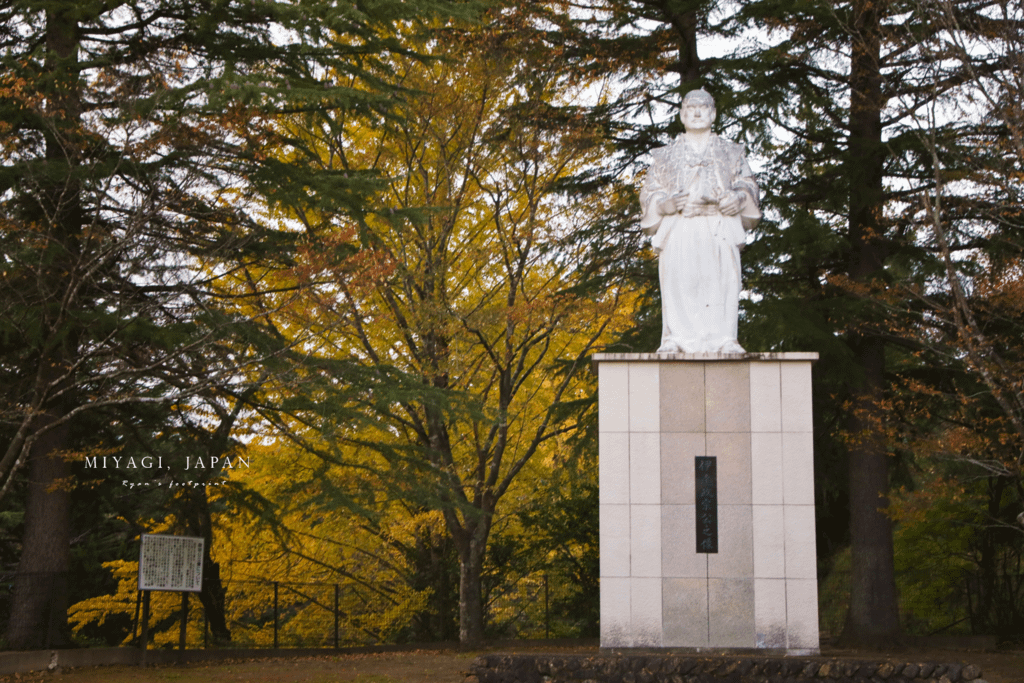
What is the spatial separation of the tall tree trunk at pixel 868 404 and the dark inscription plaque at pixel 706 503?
5055mm

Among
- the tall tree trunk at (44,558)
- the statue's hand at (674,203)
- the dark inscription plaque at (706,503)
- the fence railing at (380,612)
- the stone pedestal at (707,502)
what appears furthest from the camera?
the fence railing at (380,612)

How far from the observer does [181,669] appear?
39.6ft

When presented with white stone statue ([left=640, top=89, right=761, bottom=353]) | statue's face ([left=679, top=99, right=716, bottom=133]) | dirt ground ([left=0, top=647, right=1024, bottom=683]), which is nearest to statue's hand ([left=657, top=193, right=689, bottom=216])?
white stone statue ([left=640, top=89, right=761, bottom=353])

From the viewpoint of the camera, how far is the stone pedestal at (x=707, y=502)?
27.5 ft

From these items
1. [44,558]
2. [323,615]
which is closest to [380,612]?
[323,615]

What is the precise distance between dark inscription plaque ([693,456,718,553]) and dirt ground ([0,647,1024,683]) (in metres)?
2.31

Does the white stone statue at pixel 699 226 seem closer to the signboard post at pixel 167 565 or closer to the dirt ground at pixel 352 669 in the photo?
the dirt ground at pixel 352 669

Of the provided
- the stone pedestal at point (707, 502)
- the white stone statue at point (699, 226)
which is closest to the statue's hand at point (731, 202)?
the white stone statue at point (699, 226)

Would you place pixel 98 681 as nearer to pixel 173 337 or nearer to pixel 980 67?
pixel 173 337

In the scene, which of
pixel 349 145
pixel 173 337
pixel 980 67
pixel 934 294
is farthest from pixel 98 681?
pixel 980 67

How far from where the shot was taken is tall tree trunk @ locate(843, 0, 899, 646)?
13.4 m

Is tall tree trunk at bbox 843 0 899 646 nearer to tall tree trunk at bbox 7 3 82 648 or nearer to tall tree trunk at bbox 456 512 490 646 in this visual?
tall tree trunk at bbox 456 512 490 646

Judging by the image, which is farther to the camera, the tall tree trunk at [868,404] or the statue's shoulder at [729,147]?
the tall tree trunk at [868,404]

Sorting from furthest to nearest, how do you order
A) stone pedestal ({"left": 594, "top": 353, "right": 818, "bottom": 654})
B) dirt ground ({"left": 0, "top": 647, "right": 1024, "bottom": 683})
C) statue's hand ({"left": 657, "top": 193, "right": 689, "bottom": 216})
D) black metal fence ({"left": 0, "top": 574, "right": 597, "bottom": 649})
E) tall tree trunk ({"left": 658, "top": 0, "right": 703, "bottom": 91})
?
black metal fence ({"left": 0, "top": 574, "right": 597, "bottom": 649}) → tall tree trunk ({"left": 658, "top": 0, "right": 703, "bottom": 91}) → dirt ground ({"left": 0, "top": 647, "right": 1024, "bottom": 683}) → statue's hand ({"left": 657, "top": 193, "right": 689, "bottom": 216}) → stone pedestal ({"left": 594, "top": 353, "right": 818, "bottom": 654})
